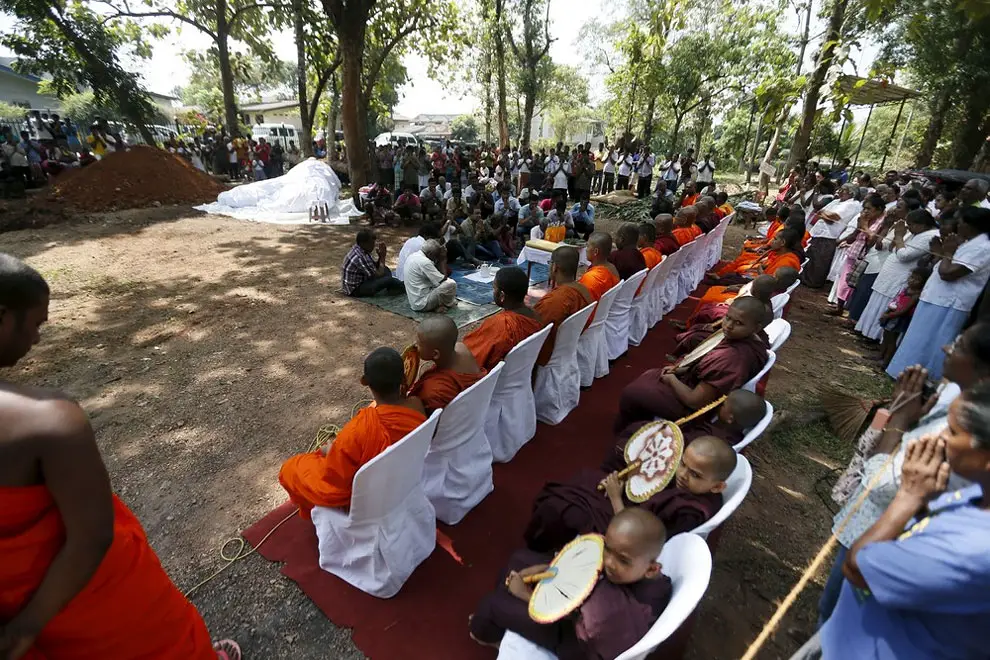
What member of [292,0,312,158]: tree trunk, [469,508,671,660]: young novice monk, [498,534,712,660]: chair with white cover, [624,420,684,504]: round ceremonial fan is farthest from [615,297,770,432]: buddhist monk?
[292,0,312,158]: tree trunk

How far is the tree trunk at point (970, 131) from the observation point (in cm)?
1505

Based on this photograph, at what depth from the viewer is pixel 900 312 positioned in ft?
15.3

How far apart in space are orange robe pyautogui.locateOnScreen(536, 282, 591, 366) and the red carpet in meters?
0.72

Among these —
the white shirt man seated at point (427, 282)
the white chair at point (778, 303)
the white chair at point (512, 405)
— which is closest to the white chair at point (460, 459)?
the white chair at point (512, 405)

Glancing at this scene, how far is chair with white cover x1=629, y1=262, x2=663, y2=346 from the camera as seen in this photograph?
5.14 m

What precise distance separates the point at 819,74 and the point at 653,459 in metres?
11.1

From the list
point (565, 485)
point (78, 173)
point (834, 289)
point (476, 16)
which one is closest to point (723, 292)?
point (834, 289)

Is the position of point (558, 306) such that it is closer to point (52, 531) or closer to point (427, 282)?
point (427, 282)

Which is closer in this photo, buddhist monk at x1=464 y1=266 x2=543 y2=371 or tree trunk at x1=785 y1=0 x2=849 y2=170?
buddhist monk at x1=464 y1=266 x2=543 y2=371

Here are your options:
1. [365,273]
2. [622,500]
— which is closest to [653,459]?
[622,500]

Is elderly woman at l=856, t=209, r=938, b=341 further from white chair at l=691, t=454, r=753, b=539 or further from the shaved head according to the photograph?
the shaved head

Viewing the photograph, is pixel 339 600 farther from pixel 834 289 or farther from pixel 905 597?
pixel 834 289

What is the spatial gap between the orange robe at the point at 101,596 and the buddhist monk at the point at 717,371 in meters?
2.68

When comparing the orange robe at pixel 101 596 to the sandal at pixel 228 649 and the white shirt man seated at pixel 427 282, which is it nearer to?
the sandal at pixel 228 649
